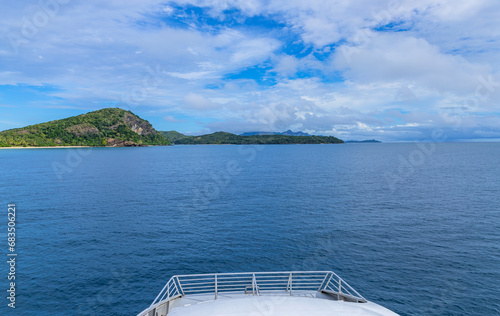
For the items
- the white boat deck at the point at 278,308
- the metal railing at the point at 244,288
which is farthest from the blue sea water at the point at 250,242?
the white boat deck at the point at 278,308

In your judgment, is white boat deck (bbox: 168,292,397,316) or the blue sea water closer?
white boat deck (bbox: 168,292,397,316)

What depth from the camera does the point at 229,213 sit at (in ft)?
172

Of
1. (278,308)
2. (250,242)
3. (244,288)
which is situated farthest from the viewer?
(250,242)

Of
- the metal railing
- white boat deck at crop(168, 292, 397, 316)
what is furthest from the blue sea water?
white boat deck at crop(168, 292, 397, 316)

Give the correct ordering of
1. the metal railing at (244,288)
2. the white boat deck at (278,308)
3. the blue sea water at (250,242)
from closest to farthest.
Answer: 1. the white boat deck at (278,308)
2. the metal railing at (244,288)
3. the blue sea water at (250,242)

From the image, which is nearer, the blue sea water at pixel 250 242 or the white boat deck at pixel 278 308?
the white boat deck at pixel 278 308

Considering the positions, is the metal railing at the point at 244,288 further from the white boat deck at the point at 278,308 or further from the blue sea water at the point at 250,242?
the blue sea water at the point at 250,242

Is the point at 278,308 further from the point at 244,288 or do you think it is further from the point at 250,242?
the point at 250,242

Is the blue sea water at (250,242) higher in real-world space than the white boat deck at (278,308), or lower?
lower

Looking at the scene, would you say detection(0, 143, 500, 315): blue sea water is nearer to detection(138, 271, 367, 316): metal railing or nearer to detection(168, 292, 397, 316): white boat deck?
detection(138, 271, 367, 316): metal railing

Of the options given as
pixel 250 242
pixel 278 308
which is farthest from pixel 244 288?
pixel 278 308

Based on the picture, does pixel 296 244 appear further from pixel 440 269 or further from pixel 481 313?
pixel 481 313

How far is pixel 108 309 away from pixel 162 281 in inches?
218

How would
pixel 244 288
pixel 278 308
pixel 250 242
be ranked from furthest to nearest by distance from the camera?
pixel 250 242 → pixel 244 288 → pixel 278 308
